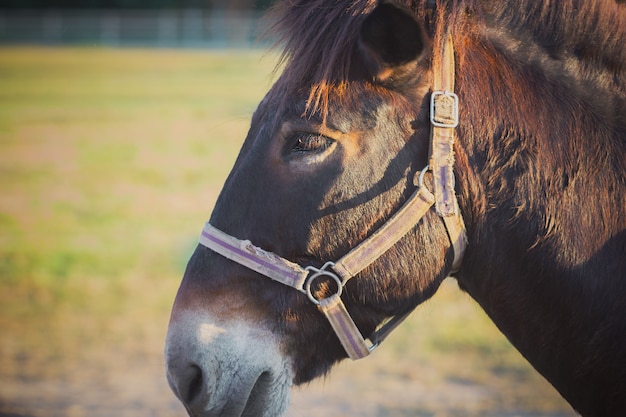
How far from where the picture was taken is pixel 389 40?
1824 mm

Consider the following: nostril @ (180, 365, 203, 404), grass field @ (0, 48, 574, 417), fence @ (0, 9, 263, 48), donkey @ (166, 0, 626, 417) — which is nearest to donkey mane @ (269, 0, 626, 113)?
donkey @ (166, 0, 626, 417)

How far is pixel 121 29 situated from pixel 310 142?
38.9 m

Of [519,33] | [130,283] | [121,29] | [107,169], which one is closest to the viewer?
[519,33]

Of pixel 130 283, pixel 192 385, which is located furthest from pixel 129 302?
pixel 192 385

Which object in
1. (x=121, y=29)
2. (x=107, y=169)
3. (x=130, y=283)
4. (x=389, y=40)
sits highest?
(x=389, y=40)

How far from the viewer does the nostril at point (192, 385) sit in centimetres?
189

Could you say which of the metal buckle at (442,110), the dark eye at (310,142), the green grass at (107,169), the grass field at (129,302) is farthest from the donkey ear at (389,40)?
the green grass at (107,169)

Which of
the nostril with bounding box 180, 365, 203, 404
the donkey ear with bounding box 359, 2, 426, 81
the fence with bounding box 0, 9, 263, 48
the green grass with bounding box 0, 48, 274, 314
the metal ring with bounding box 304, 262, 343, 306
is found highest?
the donkey ear with bounding box 359, 2, 426, 81

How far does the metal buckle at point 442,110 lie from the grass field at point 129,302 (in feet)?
2.37

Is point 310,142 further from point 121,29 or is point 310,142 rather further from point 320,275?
point 121,29

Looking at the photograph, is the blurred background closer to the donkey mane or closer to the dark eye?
the donkey mane

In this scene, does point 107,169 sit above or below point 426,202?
below

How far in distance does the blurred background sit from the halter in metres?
0.76

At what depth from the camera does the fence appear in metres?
37.1
